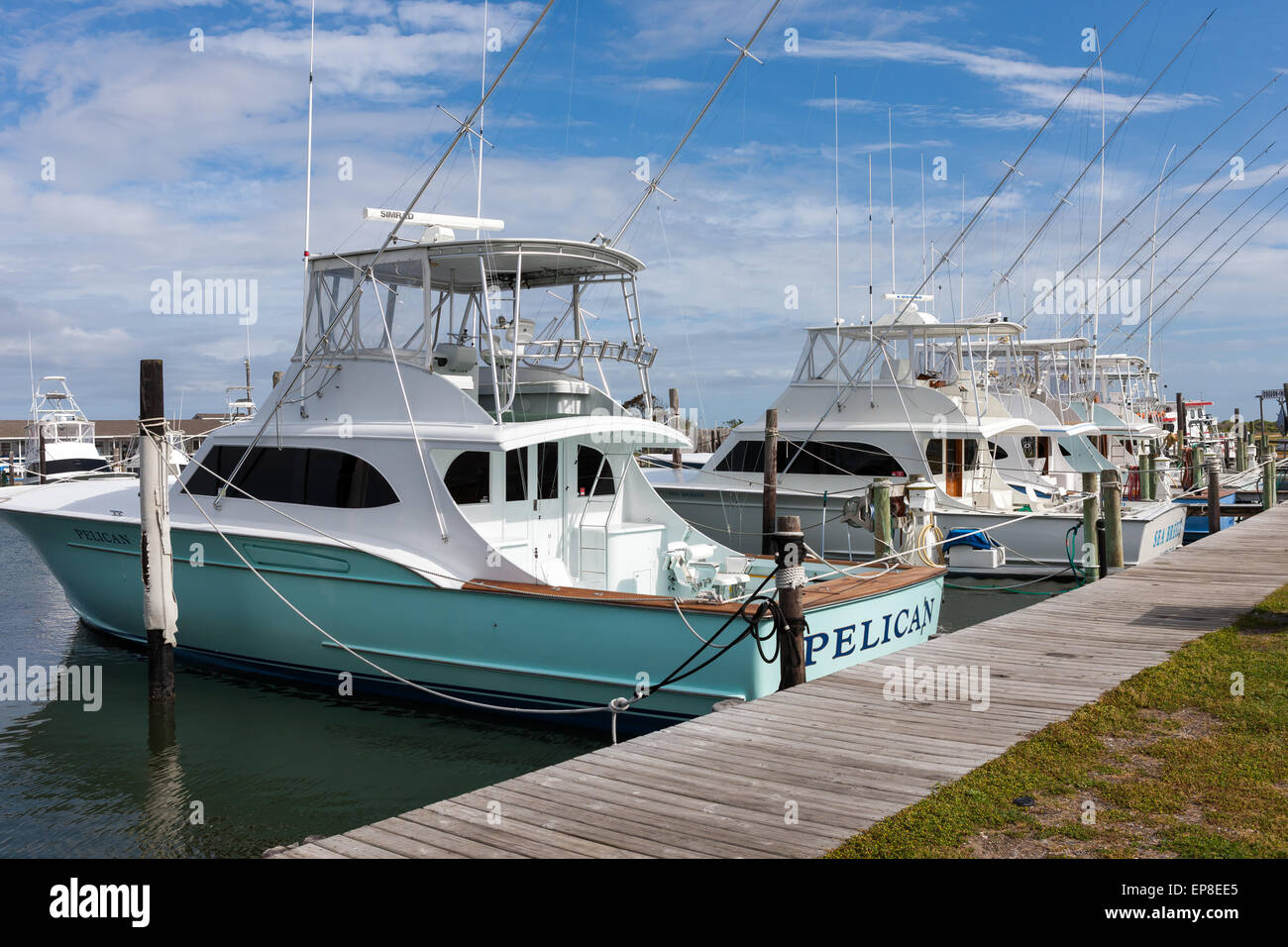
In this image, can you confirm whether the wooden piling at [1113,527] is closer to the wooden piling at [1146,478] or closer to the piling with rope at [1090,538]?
the piling with rope at [1090,538]

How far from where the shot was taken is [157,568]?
33.1 ft

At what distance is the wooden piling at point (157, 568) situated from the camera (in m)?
10.1

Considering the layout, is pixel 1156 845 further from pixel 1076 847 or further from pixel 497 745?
pixel 497 745

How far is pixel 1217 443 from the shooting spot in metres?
45.3

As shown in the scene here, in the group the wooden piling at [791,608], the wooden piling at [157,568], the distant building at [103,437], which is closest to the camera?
the wooden piling at [791,608]

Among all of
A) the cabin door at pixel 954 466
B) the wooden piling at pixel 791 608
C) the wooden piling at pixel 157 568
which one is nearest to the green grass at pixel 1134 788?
the wooden piling at pixel 791 608

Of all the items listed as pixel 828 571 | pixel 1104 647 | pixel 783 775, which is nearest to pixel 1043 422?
pixel 828 571

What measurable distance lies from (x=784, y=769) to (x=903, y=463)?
14.2m

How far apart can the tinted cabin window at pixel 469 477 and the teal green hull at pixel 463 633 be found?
1044 millimetres

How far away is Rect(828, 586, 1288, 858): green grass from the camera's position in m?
4.35

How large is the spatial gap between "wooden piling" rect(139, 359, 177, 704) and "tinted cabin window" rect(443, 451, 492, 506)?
9.16 ft

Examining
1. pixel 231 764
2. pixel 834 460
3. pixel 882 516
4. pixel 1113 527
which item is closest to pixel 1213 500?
pixel 1113 527

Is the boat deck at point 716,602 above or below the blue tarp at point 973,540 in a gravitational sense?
above
